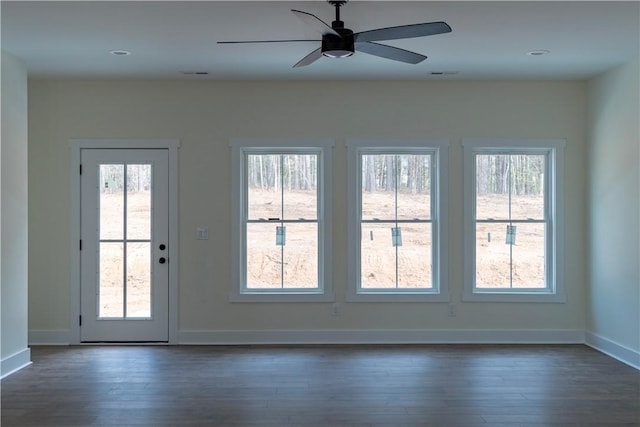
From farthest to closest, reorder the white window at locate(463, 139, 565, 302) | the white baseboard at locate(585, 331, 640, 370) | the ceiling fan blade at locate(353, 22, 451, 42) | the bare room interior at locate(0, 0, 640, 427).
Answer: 1. the white window at locate(463, 139, 565, 302)
2. the bare room interior at locate(0, 0, 640, 427)
3. the white baseboard at locate(585, 331, 640, 370)
4. the ceiling fan blade at locate(353, 22, 451, 42)

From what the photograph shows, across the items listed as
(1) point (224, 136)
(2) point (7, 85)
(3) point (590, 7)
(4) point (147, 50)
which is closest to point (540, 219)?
(3) point (590, 7)

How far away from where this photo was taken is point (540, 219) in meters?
5.98

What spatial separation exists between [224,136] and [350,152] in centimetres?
134

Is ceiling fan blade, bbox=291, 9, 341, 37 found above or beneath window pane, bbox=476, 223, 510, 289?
above

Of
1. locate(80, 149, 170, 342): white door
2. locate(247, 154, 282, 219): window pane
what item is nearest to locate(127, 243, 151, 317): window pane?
locate(80, 149, 170, 342): white door

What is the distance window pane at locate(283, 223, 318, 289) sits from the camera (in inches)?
234

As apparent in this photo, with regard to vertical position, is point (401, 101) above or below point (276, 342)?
above

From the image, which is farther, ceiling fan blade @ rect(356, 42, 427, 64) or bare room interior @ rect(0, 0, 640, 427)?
bare room interior @ rect(0, 0, 640, 427)

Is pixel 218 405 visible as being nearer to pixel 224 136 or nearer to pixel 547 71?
pixel 224 136

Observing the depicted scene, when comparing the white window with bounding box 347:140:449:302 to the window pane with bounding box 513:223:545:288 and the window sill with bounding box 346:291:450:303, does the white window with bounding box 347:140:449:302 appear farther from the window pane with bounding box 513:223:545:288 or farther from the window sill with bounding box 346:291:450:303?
the window pane with bounding box 513:223:545:288

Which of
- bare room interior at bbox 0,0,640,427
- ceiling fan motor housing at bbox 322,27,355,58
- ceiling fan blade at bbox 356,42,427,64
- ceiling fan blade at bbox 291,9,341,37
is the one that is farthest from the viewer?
bare room interior at bbox 0,0,640,427

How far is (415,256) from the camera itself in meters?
5.98

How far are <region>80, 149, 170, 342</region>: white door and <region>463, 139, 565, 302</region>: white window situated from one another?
331cm

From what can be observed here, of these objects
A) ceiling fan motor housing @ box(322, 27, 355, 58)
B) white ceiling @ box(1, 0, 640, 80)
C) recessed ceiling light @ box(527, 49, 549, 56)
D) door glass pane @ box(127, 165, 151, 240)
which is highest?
white ceiling @ box(1, 0, 640, 80)
